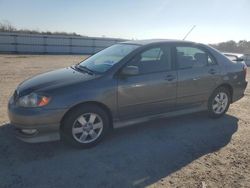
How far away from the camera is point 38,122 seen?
385cm

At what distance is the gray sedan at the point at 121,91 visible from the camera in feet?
12.9

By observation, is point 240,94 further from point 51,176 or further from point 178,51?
point 51,176

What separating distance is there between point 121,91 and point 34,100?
1352 mm

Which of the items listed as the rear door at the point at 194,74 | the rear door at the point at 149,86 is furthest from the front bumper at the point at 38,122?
the rear door at the point at 194,74

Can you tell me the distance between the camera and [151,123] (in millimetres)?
5484

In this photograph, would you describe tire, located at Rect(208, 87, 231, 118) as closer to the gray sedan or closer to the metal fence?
the gray sedan

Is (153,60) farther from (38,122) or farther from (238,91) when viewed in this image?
(238,91)

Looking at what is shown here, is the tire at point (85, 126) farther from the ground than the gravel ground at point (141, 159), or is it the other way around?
the tire at point (85, 126)

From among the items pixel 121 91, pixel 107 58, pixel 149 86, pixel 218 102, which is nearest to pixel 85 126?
pixel 121 91

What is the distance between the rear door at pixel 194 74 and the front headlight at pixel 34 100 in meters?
2.48

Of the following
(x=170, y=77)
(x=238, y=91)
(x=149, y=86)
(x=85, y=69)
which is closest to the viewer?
(x=149, y=86)

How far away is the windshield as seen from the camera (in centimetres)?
461

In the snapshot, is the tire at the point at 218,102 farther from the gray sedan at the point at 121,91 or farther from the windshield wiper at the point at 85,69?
the windshield wiper at the point at 85,69

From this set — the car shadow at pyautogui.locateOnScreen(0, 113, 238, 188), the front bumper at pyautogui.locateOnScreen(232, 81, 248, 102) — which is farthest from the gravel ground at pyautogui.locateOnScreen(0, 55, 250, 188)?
the front bumper at pyautogui.locateOnScreen(232, 81, 248, 102)
